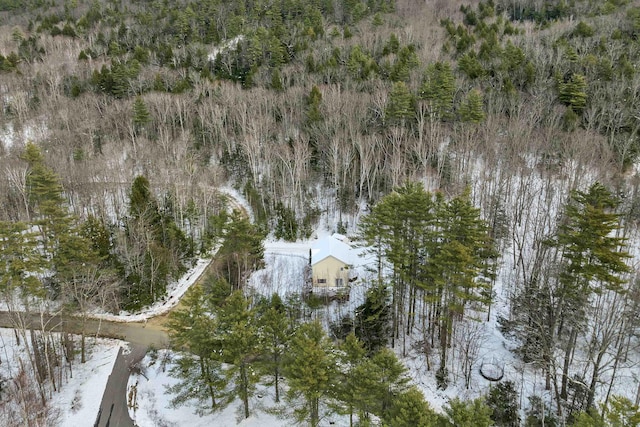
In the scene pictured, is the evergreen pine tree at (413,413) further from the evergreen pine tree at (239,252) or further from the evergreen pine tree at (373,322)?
the evergreen pine tree at (239,252)

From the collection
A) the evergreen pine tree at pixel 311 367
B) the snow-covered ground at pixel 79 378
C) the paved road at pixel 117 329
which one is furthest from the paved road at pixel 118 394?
the evergreen pine tree at pixel 311 367

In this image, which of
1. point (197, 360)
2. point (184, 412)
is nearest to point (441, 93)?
point (197, 360)

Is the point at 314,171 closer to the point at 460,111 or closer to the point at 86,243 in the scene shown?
the point at 460,111

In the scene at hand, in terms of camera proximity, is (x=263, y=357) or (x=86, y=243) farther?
(x=86, y=243)

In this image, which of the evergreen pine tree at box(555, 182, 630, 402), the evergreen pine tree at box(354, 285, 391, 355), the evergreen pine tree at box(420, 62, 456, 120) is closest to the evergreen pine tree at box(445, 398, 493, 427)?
the evergreen pine tree at box(555, 182, 630, 402)

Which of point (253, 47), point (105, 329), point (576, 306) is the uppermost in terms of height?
point (253, 47)

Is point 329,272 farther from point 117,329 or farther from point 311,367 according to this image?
point 117,329

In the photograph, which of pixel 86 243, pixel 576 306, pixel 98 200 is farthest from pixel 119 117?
pixel 576 306

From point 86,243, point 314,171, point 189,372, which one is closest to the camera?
point 189,372
